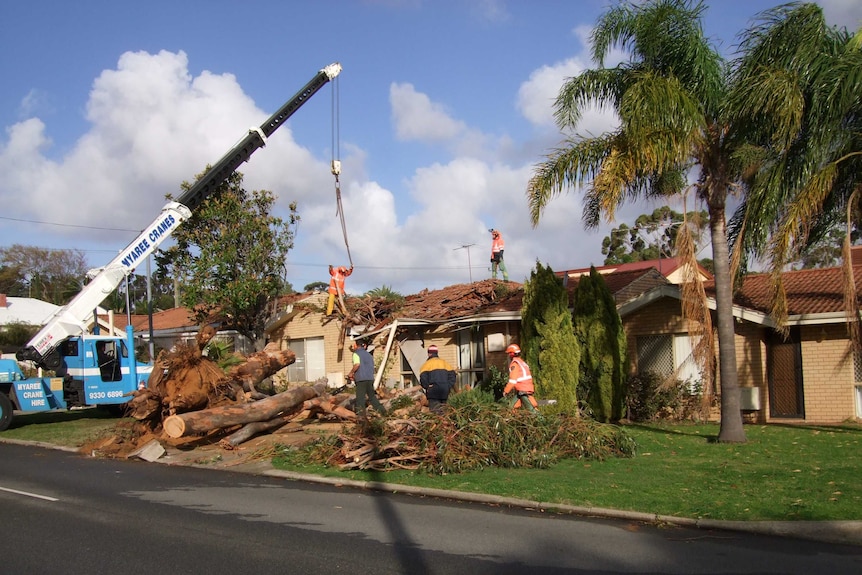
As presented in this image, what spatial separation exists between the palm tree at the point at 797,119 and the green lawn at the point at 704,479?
2.80m

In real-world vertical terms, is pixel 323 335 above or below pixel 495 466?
above

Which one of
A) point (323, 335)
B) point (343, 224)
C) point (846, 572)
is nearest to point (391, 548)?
point (846, 572)

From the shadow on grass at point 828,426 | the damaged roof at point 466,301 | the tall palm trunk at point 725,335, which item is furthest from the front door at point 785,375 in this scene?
the damaged roof at point 466,301

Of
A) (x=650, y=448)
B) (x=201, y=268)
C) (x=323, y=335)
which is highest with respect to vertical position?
(x=201, y=268)

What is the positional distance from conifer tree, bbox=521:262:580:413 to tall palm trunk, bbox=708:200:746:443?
3429mm

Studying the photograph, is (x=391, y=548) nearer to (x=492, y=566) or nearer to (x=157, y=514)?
(x=492, y=566)

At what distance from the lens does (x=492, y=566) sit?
6688 millimetres

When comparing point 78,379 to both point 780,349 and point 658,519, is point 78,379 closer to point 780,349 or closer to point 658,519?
point 658,519

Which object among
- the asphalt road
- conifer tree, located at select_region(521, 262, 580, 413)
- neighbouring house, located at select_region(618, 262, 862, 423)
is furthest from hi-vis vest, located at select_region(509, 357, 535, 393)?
neighbouring house, located at select_region(618, 262, 862, 423)

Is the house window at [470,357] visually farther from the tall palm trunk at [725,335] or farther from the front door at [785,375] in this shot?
the tall palm trunk at [725,335]

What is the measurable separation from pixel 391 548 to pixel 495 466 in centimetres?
453

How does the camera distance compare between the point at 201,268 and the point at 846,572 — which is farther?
the point at 201,268

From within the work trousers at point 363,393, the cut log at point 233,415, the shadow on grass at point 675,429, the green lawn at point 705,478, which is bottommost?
the shadow on grass at point 675,429

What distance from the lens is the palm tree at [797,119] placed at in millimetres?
12383
